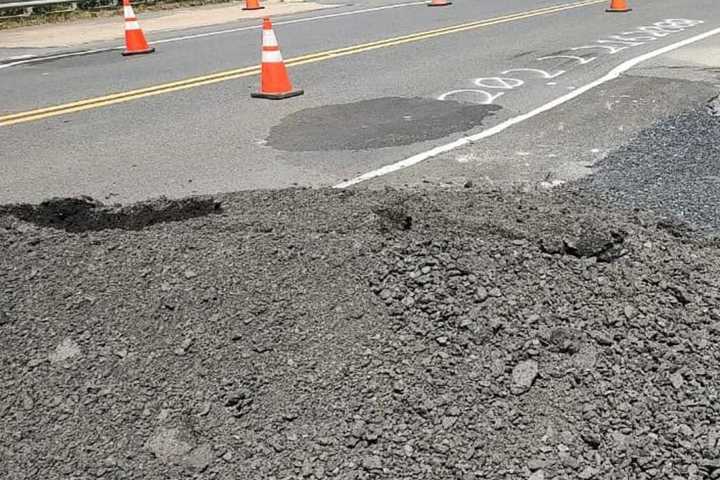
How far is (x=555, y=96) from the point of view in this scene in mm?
8227

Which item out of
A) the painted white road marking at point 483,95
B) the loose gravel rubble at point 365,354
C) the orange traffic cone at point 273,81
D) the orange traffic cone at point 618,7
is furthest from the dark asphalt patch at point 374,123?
the orange traffic cone at point 618,7

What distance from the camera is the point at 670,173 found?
535cm

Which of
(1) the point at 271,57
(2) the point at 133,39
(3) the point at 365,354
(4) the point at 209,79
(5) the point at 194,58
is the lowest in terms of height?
(3) the point at 365,354

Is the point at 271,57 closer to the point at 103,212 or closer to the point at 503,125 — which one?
the point at 503,125

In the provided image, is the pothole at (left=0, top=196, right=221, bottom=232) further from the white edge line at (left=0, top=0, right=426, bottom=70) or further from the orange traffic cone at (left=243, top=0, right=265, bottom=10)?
the orange traffic cone at (left=243, top=0, right=265, bottom=10)

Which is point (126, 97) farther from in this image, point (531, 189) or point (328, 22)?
point (328, 22)

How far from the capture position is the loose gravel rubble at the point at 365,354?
268 cm

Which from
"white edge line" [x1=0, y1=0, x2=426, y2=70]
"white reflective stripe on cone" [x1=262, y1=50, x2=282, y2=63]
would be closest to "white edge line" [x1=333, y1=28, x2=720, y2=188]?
"white reflective stripe on cone" [x1=262, y1=50, x2=282, y2=63]

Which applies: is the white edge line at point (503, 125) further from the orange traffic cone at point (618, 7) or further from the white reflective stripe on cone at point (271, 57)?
the orange traffic cone at point (618, 7)

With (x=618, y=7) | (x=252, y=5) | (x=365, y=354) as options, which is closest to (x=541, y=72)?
(x=365, y=354)

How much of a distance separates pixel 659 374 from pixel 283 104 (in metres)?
5.94

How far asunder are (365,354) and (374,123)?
444 centimetres

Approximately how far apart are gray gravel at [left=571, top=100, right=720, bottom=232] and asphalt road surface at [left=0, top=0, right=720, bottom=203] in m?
0.22

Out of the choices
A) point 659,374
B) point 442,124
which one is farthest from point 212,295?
point 442,124
